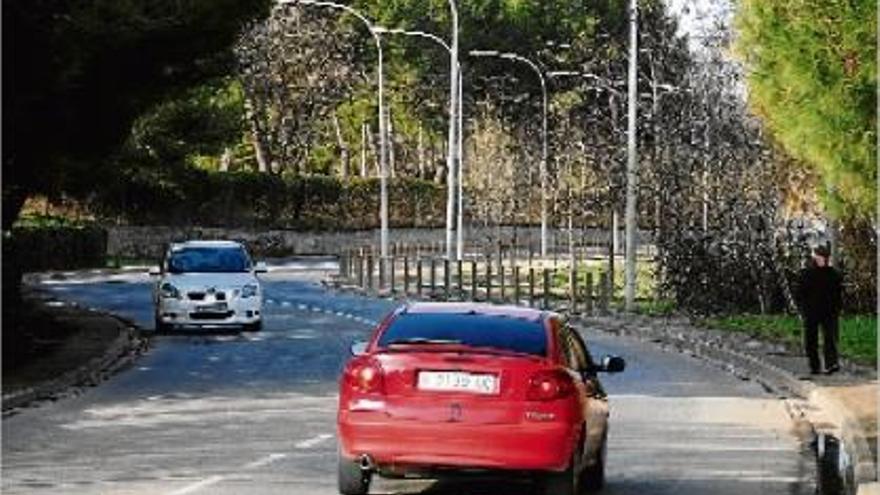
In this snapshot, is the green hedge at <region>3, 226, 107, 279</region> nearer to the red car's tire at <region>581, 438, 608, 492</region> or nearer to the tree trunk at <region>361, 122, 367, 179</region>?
the tree trunk at <region>361, 122, 367, 179</region>

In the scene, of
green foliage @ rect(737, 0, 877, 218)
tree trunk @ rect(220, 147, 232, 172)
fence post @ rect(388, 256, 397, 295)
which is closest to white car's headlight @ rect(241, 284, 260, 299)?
green foliage @ rect(737, 0, 877, 218)

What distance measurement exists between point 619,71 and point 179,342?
5751 cm

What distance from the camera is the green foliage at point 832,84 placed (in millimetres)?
27328

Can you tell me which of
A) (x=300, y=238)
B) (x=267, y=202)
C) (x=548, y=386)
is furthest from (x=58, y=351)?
(x=300, y=238)

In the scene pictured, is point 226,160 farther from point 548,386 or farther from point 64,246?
point 548,386

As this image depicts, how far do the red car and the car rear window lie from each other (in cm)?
1

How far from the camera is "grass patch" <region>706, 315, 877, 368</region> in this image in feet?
105

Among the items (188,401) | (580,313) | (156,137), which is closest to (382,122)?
(156,137)

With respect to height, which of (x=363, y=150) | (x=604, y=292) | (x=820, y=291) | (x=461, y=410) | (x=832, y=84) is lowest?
(x=604, y=292)

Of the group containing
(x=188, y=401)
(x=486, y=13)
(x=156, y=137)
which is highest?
(x=486, y=13)

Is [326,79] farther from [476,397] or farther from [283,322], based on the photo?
[476,397]

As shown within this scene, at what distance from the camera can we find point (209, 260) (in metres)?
40.0

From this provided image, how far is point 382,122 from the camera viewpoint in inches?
2606

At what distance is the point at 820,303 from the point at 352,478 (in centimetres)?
1427
